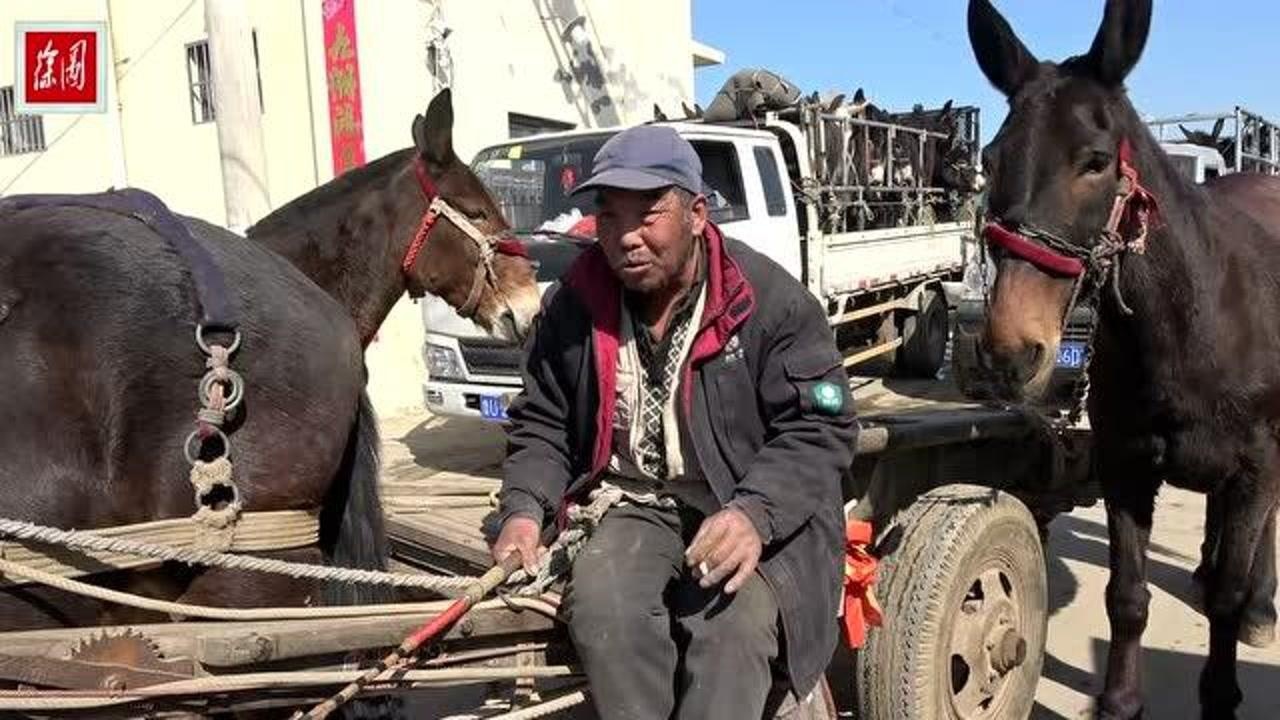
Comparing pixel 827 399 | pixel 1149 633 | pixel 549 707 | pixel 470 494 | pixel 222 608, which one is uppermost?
pixel 827 399

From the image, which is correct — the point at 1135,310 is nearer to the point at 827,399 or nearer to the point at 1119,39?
the point at 1119,39

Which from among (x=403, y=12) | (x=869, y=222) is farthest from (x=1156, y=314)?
(x=403, y=12)

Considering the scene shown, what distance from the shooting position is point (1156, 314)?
119 inches

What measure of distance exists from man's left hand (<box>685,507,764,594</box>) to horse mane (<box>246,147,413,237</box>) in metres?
2.08

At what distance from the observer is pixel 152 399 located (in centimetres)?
198

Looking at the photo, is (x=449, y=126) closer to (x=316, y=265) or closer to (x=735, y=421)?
(x=316, y=265)

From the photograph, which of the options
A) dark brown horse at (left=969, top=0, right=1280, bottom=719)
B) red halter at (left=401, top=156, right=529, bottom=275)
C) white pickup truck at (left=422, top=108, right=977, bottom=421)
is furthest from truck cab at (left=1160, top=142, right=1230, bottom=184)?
red halter at (left=401, top=156, right=529, bottom=275)

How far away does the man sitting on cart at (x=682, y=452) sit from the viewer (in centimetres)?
199

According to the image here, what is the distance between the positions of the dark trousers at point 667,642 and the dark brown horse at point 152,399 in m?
0.60

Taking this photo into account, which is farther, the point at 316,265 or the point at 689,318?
the point at 316,265

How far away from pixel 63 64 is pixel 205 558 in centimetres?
642

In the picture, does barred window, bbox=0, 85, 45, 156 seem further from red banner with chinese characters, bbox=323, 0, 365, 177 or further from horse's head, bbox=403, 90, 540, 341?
horse's head, bbox=403, 90, 540, 341

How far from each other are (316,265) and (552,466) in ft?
5.15

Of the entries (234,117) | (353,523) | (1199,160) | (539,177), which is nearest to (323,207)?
(353,523)
